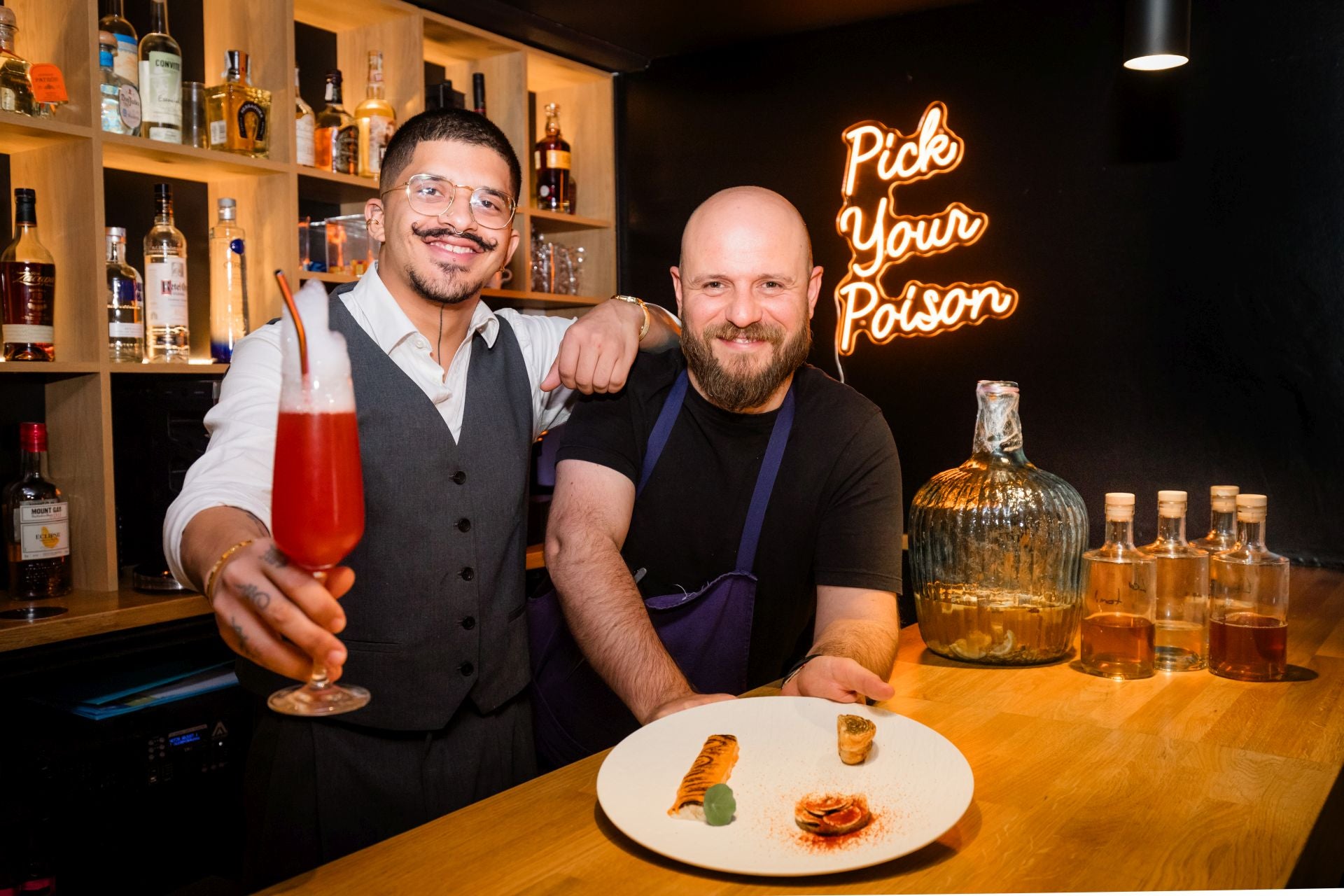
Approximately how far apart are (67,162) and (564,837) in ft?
7.12

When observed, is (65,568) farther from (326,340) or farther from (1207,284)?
(1207,284)

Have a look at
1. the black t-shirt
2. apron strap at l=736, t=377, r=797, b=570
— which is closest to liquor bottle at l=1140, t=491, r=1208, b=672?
the black t-shirt

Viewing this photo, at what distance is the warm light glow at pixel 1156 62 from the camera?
245 cm

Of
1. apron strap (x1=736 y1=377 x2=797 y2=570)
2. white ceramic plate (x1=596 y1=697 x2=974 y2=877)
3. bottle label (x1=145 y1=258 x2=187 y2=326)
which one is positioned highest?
bottle label (x1=145 y1=258 x2=187 y2=326)

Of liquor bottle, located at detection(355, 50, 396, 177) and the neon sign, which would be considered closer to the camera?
liquor bottle, located at detection(355, 50, 396, 177)

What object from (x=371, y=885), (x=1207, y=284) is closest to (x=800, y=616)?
(x=371, y=885)

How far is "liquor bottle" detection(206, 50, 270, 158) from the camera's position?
106 inches

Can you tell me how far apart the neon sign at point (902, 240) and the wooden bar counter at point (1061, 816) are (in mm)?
2065

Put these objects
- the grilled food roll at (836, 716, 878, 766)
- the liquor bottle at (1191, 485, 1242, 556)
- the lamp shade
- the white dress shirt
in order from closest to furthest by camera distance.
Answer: the grilled food roll at (836, 716, 878, 766) < the white dress shirt < the liquor bottle at (1191, 485, 1242, 556) < the lamp shade

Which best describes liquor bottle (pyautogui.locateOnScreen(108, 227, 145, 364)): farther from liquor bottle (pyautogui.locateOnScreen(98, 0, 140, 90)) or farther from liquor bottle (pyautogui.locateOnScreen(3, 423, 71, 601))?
liquor bottle (pyautogui.locateOnScreen(98, 0, 140, 90))

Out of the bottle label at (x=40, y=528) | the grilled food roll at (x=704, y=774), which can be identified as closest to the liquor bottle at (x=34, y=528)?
the bottle label at (x=40, y=528)

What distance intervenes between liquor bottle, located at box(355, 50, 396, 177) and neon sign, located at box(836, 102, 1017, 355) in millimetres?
1557

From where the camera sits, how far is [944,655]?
1688mm

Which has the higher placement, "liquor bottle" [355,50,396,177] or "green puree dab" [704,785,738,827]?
"liquor bottle" [355,50,396,177]
